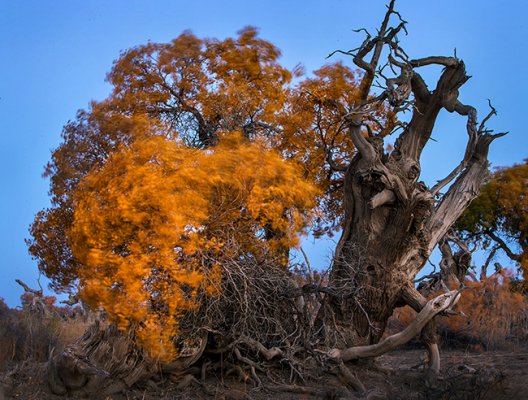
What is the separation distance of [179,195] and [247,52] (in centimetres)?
601

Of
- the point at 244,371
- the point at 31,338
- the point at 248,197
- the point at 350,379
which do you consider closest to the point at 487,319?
the point at 350,379

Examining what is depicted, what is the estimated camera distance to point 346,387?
39.6ft

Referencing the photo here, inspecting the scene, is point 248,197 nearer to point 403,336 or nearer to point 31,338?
point 403,336

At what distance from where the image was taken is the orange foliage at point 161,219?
28.0 ft

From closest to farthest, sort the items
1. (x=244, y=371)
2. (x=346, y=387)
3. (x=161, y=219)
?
(x=161, y=219)
(x=346, y=387)
(x=244, y=371)

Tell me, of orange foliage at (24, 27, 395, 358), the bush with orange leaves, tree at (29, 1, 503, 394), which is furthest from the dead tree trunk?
the bush with orange leaves

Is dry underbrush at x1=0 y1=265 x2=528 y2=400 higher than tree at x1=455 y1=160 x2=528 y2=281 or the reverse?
the reverse

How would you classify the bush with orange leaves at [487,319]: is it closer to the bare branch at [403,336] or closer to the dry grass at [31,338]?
the bare branch at [403,336]

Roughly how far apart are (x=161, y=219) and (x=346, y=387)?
18.9 feet

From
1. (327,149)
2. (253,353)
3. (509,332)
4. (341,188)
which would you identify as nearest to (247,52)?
(327,149)

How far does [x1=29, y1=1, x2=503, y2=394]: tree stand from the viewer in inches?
346

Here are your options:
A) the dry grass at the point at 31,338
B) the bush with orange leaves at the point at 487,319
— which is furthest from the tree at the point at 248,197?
the bush with orange leaves at the point at 487,319

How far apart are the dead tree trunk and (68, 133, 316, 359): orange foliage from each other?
11.4 ft

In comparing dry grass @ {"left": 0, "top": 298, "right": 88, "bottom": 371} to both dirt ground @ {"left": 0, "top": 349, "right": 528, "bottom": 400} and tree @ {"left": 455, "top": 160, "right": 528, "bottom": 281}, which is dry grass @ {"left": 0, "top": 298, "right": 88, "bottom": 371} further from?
tree @ {"left": 455, "top": 160, "right": 528, "bottom": 281}
